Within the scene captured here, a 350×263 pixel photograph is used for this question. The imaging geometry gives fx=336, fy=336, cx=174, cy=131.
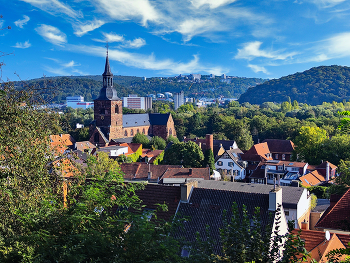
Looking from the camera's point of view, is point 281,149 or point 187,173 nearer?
point 187,173

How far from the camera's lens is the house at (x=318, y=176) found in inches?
1412

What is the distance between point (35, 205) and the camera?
7863mm

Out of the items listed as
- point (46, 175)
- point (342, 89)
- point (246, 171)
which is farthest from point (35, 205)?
point (342, 89)

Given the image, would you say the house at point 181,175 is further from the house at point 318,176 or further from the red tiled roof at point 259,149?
the red tiled roof at point 259,149

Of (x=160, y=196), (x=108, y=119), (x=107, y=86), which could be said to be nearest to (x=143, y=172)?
(x=160, y=196)

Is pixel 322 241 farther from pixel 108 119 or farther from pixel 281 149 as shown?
pixel 108 119

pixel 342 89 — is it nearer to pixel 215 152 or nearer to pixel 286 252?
pixel 215 152

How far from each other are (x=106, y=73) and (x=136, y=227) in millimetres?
55739

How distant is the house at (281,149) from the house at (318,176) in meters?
17.0

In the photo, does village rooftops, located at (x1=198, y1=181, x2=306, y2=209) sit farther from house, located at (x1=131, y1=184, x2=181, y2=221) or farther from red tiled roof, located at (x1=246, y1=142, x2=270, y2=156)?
red tiled roof, located at (x1=246, y1=142, x2=270, y2=156)

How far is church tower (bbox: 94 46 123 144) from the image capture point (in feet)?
193

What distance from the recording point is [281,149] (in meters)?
59.3

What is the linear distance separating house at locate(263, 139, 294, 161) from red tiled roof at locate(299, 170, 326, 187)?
1910 cm

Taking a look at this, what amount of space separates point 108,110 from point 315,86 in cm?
14185
